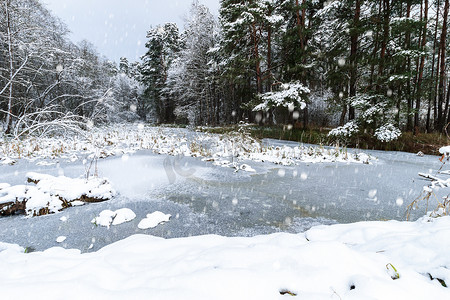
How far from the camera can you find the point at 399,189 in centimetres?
407

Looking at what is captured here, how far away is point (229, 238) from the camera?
2014 millimetres

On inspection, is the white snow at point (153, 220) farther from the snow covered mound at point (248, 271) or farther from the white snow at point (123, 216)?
the snow covered mound at point (248, 271)

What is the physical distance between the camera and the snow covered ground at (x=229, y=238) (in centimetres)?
110

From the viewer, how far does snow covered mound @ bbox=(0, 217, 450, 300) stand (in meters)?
1.05

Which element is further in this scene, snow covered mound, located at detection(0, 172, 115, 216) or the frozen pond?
snow covered mound, located at detection(0, 172, 115, 216)

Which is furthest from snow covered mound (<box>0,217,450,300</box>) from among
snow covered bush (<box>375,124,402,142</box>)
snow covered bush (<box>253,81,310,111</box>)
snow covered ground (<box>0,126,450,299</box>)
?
snow covered bush (<box>253,81,310,111</box>)

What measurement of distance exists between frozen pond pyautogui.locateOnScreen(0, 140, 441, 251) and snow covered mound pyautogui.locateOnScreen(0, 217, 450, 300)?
2.60 feet

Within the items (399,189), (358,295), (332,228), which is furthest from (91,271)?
(399,189)

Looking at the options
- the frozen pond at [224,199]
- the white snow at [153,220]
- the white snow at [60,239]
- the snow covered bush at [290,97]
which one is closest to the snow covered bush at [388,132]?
the frozen pond at [224,199]

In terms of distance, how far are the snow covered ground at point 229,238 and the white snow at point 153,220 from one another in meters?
0.01

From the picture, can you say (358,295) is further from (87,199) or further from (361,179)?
(361,179)

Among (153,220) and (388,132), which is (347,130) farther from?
(153,220)

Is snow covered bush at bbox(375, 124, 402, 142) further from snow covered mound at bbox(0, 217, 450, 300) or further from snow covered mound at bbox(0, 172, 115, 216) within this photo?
snow covered mound at bbox(0, 172, 115, 216)


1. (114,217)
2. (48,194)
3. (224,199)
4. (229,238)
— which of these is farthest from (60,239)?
(224,199)
